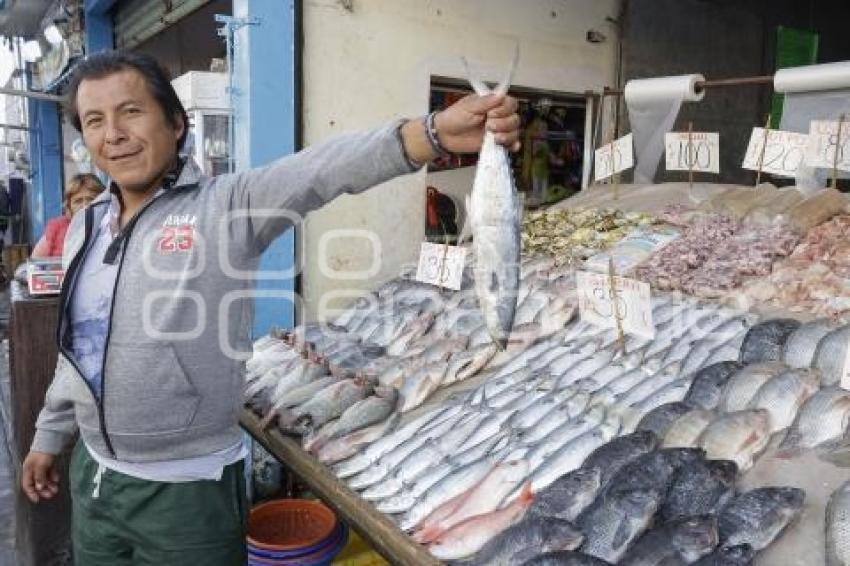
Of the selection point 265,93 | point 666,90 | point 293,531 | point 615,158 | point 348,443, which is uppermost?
point 666,90

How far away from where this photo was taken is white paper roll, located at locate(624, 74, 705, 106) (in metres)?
5.84

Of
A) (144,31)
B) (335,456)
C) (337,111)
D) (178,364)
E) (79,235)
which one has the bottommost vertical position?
(335,456)

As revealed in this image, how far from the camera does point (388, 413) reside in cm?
358

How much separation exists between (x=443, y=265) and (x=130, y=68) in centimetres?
246

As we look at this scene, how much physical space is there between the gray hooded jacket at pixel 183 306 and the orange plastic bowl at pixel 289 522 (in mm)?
1821

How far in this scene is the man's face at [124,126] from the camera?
88.0 inches

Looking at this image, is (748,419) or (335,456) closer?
(748,419)

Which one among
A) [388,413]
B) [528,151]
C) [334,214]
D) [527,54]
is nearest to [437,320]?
[388,413]

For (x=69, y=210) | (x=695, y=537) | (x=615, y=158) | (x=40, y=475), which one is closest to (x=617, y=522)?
(x=695, y=537)

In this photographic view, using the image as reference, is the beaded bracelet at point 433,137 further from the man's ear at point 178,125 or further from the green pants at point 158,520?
the green pants at point 158,520

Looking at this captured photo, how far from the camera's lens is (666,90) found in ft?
19.5

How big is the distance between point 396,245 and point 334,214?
0.75 m

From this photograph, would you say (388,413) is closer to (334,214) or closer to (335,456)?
(335,456)

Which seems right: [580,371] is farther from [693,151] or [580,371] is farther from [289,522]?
[693,151]
